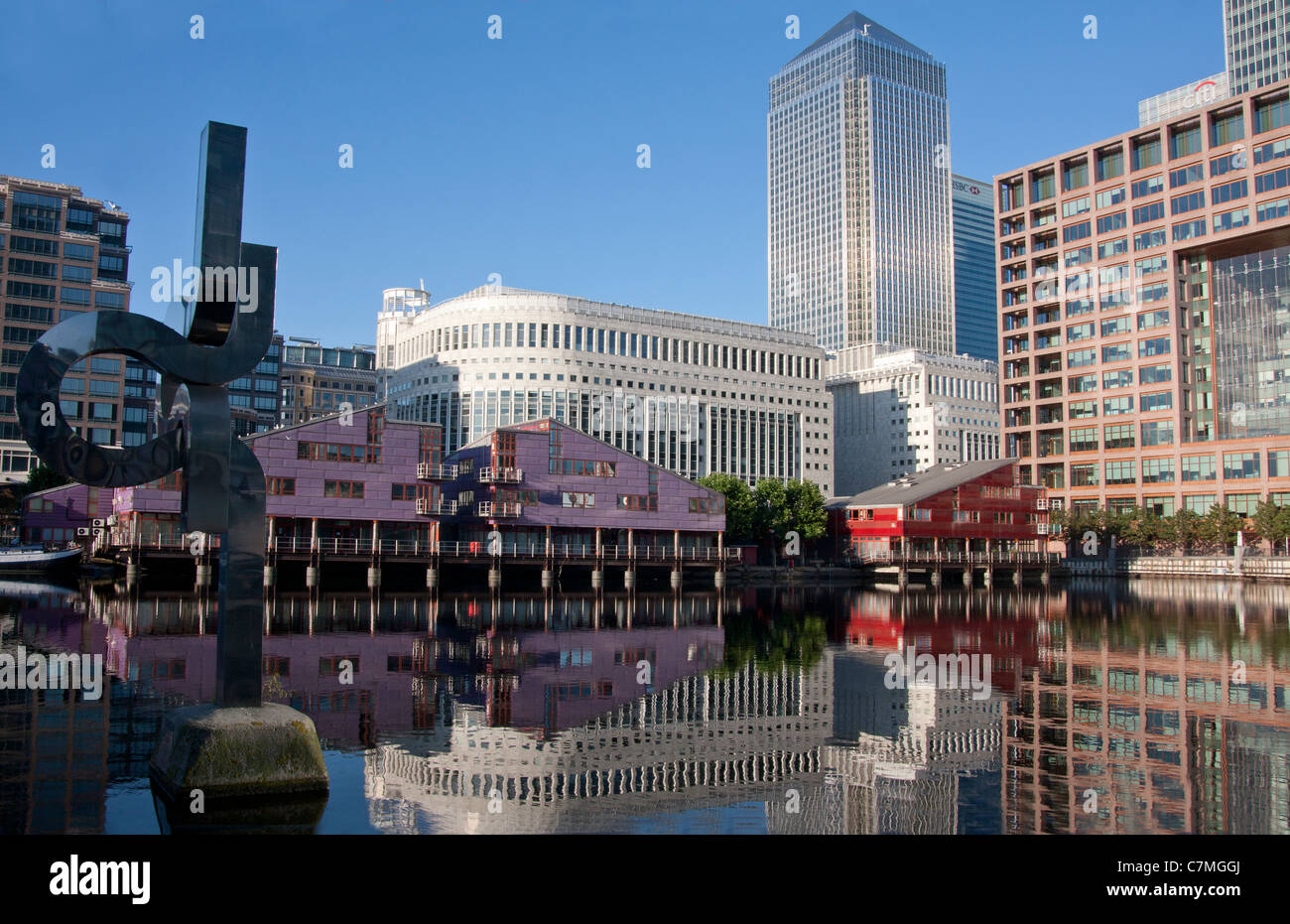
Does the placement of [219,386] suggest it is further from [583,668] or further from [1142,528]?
[1142,528]

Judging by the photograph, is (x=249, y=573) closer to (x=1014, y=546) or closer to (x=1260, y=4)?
(x=1014, y=546)

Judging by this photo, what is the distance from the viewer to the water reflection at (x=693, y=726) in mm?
15875

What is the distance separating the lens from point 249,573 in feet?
53.4

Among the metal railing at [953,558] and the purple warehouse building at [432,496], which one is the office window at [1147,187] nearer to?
the metal railing at [953,558]

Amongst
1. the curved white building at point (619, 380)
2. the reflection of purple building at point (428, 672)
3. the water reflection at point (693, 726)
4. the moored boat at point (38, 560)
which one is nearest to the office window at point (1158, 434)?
the curved white building at point (619, 380)

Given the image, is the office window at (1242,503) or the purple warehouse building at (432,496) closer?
the purple warehouse building at (432,496)

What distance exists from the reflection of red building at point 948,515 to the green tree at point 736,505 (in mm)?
12538

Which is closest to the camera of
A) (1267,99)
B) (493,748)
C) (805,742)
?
(493,748)

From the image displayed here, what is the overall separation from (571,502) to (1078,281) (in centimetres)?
8373

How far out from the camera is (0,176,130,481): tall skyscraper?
119688mm

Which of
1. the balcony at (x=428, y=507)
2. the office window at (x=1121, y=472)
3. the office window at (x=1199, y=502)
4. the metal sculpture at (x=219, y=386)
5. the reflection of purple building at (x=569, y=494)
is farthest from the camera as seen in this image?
the office window at (x=1121, y=472)

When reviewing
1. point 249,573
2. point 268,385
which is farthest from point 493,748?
point 268,385

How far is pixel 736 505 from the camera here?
344ft
